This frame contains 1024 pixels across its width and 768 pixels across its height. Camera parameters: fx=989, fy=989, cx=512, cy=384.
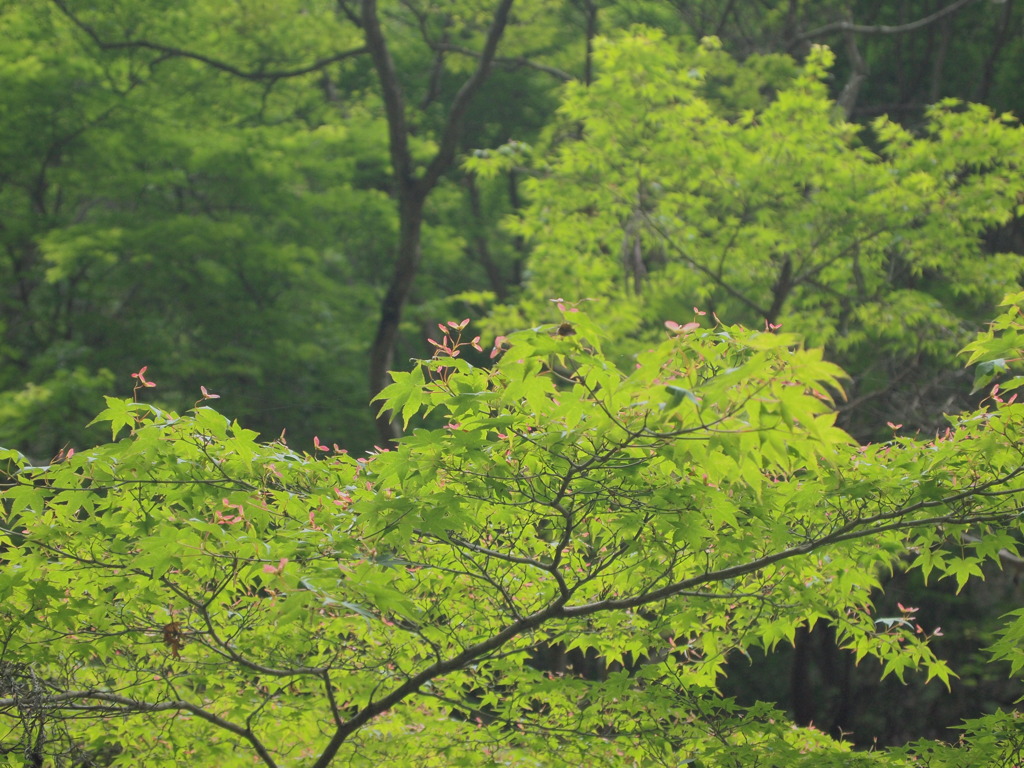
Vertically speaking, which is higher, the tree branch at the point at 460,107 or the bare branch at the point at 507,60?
the bare branch at the point at 507,60

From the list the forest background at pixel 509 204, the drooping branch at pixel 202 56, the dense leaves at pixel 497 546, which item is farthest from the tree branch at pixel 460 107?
the dense leaves at pixel 497 546

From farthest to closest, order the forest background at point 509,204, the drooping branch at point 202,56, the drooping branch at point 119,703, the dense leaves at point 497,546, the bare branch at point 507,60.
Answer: the bare branch at point 507,60, the drooping branch at point 202,56, the forest background at point 509,204, the drooping branch at point 119,703, the dense leaves at point 497,546

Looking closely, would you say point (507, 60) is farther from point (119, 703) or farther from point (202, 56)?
point (119, 703)

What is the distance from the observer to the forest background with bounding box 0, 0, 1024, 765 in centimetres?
949

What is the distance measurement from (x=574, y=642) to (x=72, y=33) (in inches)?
466

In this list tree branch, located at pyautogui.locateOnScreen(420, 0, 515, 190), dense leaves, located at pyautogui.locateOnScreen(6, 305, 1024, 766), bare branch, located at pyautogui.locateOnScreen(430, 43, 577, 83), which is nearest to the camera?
dense leaves, located at pyautogui.locateOnScreen(6, 305, 1024, 766)

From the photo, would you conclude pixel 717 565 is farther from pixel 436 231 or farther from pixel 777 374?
pixel 436 231

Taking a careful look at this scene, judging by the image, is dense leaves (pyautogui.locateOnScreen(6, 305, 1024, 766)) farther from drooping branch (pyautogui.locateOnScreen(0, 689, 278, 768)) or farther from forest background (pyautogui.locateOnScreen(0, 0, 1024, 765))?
forest background (pyautogui.locateOnScreen(0, 0, 1024, 765))

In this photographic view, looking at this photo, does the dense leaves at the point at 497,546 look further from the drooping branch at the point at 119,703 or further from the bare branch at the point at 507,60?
the bare branch at the point at 507,60

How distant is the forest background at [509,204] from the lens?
949 centimetres

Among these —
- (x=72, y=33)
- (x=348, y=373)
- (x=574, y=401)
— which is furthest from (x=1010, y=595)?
(x=72, y=33)

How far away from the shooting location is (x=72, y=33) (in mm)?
12719

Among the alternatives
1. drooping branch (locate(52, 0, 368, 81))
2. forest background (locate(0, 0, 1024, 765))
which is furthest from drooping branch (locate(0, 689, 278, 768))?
drooping branch (locate(52, 0, 368, 81))

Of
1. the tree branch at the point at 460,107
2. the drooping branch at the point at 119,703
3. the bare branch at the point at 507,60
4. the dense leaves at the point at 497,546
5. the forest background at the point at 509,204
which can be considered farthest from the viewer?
the bare branch at the point at 507,60
